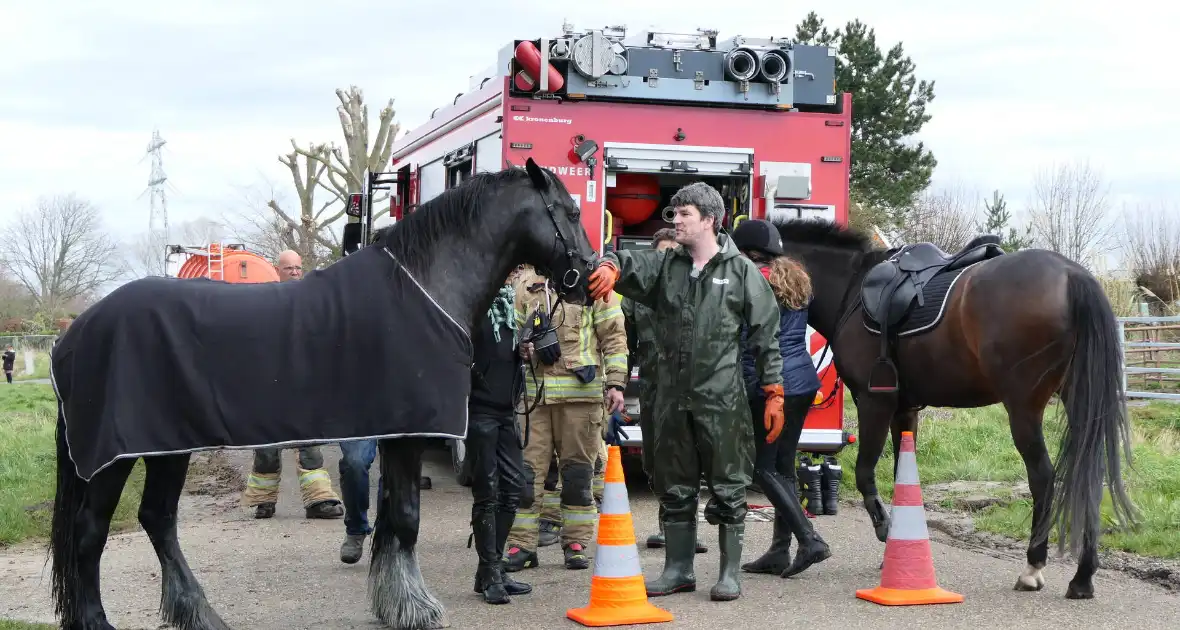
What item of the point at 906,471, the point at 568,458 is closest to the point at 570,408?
the point at 568,458

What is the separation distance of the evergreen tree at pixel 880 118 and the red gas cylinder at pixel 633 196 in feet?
57.5

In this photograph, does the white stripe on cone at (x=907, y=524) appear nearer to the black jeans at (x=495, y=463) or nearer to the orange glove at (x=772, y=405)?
the orange glove at (x=772, y=405)

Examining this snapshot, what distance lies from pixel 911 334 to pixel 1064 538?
1.44 m

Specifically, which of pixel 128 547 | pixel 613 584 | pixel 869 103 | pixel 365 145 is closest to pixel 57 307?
pixel 365 145

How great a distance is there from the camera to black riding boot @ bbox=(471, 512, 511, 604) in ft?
17.7

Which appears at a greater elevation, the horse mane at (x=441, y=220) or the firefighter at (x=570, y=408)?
the horse mane at (x=441, y=220)

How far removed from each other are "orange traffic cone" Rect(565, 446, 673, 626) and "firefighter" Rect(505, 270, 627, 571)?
1111 mm

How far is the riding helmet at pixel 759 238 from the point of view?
6.30 meters

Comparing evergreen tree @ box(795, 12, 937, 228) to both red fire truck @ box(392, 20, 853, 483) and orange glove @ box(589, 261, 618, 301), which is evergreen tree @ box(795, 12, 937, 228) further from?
orange glove @ box(589, 261, 618, 301)

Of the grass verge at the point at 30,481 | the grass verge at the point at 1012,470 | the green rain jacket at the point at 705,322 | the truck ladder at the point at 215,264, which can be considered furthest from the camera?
the truck ladder at the point at 215,264

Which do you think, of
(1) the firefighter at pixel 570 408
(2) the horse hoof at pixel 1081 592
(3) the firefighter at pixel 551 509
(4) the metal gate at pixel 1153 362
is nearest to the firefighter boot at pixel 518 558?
(1) the firefighter at pixel 570 408

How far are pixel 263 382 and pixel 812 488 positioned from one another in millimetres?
4560

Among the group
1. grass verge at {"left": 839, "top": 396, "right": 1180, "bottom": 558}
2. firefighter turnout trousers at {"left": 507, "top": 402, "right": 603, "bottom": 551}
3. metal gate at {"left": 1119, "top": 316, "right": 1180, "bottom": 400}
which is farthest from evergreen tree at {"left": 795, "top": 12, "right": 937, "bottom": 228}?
firefighter turnout trousers at {"left": 507, "top": 402, "right": 603, "bottom": 551}

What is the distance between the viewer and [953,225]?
33.4 metres
